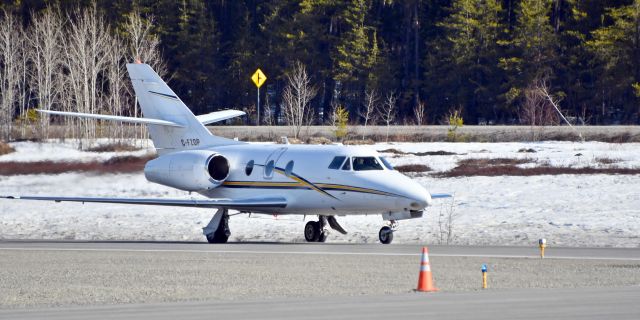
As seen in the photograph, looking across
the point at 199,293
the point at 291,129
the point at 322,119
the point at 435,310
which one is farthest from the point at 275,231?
the point at 322,119

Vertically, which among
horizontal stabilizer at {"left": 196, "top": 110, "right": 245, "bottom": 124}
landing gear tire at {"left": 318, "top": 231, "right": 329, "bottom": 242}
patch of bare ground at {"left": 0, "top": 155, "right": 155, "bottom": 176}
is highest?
horizontal stabilizer at {"left": 196, "top": 110, "right": 245, "bottom": 124}

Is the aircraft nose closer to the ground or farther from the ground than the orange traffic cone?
farther from the ground

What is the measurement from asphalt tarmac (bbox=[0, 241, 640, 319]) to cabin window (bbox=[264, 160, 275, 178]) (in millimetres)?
2327

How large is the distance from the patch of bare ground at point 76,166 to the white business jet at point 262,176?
16.9ft

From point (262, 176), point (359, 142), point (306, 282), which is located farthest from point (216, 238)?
point (359, 142)

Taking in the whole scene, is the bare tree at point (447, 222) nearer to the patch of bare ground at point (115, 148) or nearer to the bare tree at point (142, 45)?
the patch of bare ground at point (115, 148)

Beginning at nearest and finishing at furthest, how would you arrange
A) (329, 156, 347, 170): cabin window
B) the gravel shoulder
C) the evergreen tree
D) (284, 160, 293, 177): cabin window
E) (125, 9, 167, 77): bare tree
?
the gravel shoulder
(329, 156, 347, 170): cabin window
(284, 160, 293, 177): cabin window
(125, 9, 167, 77): bare tree
the evergreen tree

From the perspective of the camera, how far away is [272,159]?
1151 inches

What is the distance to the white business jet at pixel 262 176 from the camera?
27109 mm

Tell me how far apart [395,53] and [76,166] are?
52386 mm

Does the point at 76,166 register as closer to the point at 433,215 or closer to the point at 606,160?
the point at 433,215

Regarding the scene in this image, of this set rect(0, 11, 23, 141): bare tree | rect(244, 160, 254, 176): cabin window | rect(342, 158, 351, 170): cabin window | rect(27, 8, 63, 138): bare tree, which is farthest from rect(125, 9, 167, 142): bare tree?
rect(342, 158, 351, 170): cabin window

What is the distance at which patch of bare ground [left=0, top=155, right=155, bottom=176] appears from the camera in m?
37.0

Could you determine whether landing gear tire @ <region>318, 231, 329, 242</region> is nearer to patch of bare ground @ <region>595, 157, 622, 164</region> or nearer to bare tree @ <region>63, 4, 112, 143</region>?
patch of bare ground @ <region>595, 157, 622, 164</region>
